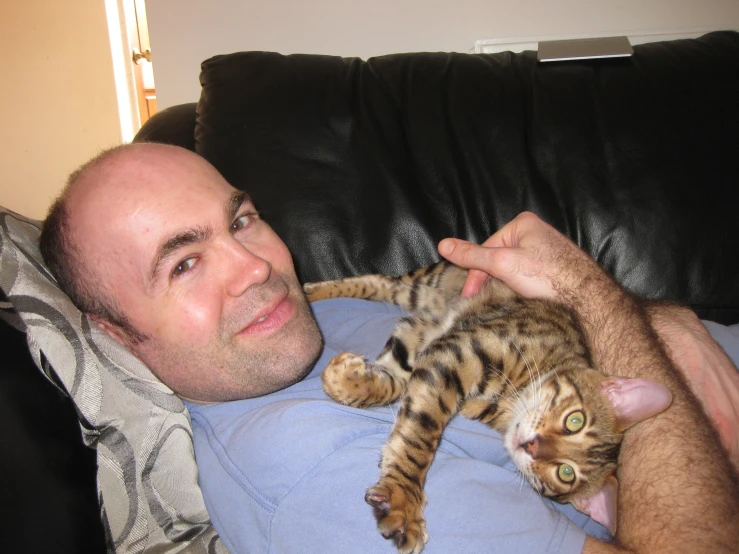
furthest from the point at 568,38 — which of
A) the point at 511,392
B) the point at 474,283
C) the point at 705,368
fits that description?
the point at 511,392

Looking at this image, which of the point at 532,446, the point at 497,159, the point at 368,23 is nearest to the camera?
the point at 532,446

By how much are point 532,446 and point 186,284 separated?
94 centimetres

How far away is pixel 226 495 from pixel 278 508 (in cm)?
18

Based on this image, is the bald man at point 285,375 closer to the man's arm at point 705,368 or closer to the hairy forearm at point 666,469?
the hairy forearm at point 666,469

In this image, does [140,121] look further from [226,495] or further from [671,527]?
[671,527]

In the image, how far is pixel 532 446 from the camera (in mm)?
1252

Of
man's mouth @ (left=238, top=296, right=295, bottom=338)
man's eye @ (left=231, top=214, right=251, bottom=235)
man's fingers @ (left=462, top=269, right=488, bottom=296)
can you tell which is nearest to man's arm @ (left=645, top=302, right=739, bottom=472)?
man's fingers @ (left=462, top=269, right=488, bottom=296)

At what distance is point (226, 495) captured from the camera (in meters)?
1.03

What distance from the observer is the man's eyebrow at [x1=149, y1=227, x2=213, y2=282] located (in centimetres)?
112

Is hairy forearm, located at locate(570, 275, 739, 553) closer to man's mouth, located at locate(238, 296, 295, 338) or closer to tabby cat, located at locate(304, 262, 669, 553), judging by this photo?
tabby cat, located at locate(304, 262, 669, 553)

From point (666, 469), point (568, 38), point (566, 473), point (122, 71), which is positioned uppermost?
point (568, 38)

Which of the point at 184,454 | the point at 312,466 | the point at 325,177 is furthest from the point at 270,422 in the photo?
the point at 325,177

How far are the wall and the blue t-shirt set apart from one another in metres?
2.06

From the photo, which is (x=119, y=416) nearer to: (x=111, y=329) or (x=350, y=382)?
(x=111, y=329)
